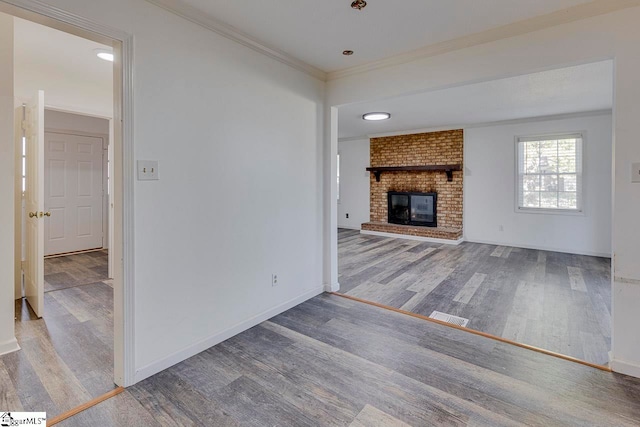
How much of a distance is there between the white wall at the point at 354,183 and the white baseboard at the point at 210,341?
537 centimetres

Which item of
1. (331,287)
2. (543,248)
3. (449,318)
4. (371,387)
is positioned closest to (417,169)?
(543,248)

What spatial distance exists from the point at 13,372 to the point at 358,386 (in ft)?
7.47

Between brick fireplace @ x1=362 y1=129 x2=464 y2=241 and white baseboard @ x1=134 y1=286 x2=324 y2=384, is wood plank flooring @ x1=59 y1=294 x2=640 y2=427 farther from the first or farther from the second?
brick fireplace @ x1=362 y1=129 x2=464 y2=241

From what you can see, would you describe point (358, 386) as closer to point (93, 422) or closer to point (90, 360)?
point (93, 422)

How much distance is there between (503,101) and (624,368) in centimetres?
394

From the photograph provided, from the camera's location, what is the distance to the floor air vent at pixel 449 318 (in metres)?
2.89

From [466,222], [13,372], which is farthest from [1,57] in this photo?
[466,222]

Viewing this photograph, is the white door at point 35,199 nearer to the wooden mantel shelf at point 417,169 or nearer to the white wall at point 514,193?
the wooden mantel shelf at point 417,169

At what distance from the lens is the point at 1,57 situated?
226 centimetres

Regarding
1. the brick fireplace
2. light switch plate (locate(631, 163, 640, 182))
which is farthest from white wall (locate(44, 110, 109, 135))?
light switch plate (locate(631, 163, 640, 182))

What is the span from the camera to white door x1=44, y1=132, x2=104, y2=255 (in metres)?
5.27

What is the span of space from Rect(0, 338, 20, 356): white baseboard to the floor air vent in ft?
11.1

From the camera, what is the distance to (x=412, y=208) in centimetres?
760

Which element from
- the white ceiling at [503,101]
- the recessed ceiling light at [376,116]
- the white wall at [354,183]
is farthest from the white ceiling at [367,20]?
the white wall at [354,183]
